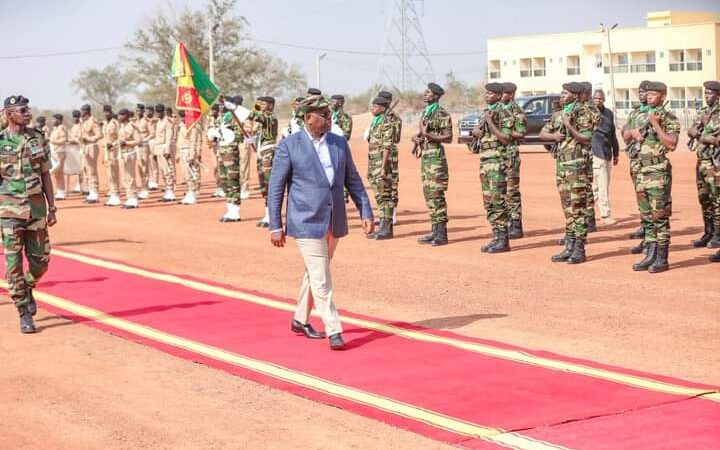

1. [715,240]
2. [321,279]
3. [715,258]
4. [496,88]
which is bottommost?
[715,258]

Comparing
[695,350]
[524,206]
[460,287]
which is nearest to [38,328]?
[460,287]

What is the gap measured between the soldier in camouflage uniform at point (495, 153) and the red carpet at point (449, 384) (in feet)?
14.0

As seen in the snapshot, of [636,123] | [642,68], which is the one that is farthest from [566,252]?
[642,68]

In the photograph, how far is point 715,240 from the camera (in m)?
15.1

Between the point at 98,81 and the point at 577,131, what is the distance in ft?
314

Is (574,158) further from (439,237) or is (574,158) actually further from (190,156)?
(190,156)

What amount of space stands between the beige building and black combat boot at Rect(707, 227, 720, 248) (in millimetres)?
40901

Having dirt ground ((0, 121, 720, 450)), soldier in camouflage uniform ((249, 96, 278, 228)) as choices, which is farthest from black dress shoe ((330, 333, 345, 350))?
soldier in camouflage uniform ((249, 96, 278, 228))

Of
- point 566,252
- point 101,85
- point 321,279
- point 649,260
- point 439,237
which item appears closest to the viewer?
point 321,279

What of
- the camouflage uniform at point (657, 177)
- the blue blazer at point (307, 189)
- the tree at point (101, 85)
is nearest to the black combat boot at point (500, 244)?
the camouflage uniform at point (657, 177)

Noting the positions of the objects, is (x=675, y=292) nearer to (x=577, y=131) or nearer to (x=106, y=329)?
(x=577, y=131)

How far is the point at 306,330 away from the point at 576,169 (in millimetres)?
5320

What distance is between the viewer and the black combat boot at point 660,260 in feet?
43.8

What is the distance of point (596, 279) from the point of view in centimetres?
1306
